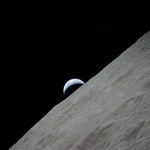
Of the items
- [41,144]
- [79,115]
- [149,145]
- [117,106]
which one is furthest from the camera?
[79,115]

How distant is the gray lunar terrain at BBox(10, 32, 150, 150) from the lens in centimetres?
191

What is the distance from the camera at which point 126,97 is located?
2658mm

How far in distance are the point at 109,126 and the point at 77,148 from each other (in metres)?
0.41

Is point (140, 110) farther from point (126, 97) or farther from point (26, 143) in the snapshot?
point (26, 143)

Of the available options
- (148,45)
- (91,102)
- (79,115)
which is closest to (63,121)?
(79,115)

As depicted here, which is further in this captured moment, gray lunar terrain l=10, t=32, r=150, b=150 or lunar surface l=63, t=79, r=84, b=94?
lunar surface l=63, t=79, r=84, b=94

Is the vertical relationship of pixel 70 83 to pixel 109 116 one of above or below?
above

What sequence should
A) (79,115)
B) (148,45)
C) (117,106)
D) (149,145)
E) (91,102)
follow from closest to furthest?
(149,145), (117,106), (79,115), (91,102), (148,45)

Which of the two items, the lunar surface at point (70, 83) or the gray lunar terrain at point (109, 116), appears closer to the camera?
the gray lunar terrain at point (109, 116)

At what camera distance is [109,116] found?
95.3 inches

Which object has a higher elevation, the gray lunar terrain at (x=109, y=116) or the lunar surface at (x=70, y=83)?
the lunar surface at (x=70, y=83)

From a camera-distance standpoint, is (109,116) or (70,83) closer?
(109,116)

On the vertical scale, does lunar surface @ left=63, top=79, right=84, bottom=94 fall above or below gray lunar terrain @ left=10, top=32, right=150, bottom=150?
above

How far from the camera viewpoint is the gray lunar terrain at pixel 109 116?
1.91 metres
